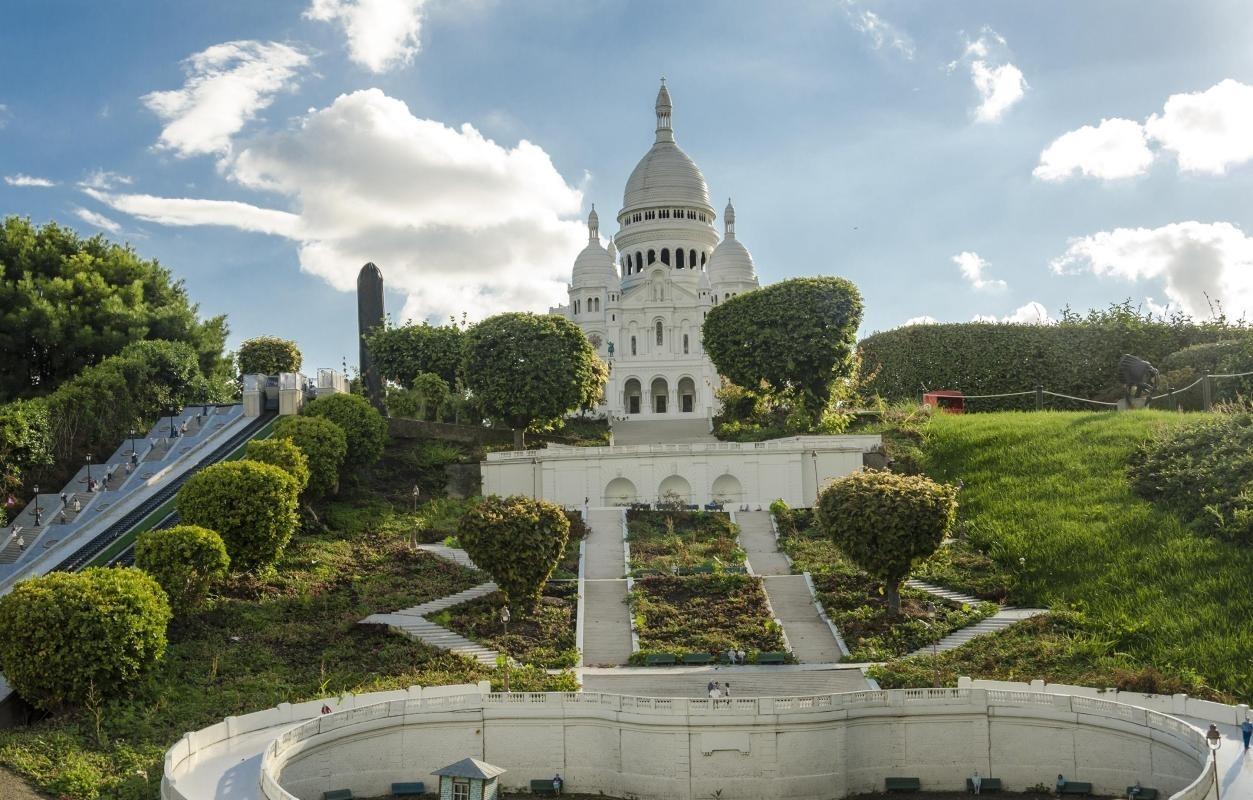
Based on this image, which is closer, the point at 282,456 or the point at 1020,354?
the point at 282,456

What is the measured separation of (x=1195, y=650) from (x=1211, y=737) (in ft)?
37.9

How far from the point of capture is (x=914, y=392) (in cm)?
7412

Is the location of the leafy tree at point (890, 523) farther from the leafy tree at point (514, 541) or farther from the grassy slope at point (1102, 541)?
the leafy tree at point (514, 541)

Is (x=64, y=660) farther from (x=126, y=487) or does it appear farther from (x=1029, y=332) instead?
(x=1029, y=332)

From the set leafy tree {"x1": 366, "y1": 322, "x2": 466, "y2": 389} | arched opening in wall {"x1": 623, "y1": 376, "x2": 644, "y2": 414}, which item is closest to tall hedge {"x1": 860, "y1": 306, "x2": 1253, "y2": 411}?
arched opening in wall {"x1": 623, "y1": 376, "x2": 644, "y2": 414}

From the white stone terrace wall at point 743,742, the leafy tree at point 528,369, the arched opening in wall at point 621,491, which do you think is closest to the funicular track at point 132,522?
the leafy tree at point 528,369

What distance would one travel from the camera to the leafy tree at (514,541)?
39.4 meters

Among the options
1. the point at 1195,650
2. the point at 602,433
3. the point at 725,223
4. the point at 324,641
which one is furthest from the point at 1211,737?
the point at 725,223

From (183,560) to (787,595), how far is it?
20.9m

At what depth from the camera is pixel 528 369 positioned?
60406 millimetres

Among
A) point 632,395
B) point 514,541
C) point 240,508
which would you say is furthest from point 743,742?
point 632,395

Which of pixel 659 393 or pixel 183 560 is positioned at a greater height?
pixel 659 393

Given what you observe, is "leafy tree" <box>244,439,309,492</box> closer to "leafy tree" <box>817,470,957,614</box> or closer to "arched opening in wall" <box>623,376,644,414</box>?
"leafy tree" <box>817,470,957,614</box>

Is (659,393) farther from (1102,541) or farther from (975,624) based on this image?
(975,624)
